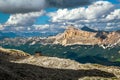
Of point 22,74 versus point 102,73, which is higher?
point 22,74

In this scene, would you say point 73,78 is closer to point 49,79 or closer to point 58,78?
point 58,78

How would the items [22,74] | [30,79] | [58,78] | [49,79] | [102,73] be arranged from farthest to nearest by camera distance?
[102,73] < [58,78] < [49,79] < [22,74] < [30,79]

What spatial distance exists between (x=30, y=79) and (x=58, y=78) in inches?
1047

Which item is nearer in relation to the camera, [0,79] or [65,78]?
[0,79]

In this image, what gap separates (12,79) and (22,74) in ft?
84.2

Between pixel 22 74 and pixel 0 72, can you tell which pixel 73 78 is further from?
pixel 0 72

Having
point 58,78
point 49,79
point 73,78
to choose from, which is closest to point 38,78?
point 49,79

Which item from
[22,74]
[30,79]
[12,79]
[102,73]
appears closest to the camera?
[12,79]

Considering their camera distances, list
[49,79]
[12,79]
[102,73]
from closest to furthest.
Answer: [12,79] < [49,79] < [102,73]

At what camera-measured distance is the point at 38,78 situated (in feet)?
406

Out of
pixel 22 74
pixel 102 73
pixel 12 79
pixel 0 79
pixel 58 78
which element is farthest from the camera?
pixel 102 73

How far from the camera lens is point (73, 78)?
146 meters

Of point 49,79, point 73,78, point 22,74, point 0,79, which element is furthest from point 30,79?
point 73,78

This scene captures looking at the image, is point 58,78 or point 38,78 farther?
point 58,78
